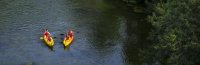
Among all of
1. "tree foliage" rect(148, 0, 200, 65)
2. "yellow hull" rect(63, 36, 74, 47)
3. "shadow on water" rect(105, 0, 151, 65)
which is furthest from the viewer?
"yellow hull" rect(63, 36, 74, 47)

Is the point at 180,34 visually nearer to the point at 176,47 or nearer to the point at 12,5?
the point at 176,47

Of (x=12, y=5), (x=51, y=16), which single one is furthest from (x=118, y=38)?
(x=12, y=5)

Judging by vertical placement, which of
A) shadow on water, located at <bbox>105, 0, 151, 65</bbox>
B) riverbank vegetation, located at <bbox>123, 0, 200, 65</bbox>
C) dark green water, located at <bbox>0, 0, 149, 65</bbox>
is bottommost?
shadow on water, located at <bbox>105, 0, 151, 65</bbox>

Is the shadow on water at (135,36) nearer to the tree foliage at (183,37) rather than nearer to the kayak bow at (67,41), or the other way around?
the kayak bow at (67,41)

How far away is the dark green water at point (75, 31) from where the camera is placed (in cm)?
4119

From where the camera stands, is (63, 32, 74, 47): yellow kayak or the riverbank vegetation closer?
the riverbank vegetation

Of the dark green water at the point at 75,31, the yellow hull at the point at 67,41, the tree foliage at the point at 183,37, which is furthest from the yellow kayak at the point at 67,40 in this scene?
the tree foliage at the point at 183,37

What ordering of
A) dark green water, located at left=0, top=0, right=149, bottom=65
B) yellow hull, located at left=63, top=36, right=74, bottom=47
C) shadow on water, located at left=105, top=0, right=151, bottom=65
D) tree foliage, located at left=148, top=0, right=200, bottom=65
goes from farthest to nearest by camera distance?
yellow hull, located at left=63, top=36, right=74, bottom=47 < shadow on water, located at left=105, top=0, right=151, bottom=65 < dark green water, located at left=0, top=0, right=149, bottom=65 < tree foliage, located at left=148, top=0, right=200, bottom=65

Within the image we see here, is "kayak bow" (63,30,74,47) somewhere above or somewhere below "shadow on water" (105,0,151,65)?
above

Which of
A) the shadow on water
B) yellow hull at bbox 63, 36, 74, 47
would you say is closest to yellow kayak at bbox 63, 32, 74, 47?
yellow hull at bbox 63, 36, 74, 47

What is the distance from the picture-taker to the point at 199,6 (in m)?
24.9

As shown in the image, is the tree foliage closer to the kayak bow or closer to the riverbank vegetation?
the riverbank vegetation

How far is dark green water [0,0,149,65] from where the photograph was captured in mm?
41188

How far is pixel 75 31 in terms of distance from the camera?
161ft
